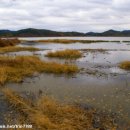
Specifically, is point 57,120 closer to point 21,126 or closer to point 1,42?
point 21,126

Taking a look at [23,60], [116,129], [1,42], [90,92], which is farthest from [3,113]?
[1,42]

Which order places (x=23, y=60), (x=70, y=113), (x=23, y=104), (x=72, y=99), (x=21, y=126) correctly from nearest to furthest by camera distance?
(x=21, y=126) < (x=70, y=113) < (x=23, y=104) < (x=72, y=99) < (x=23, y=60)

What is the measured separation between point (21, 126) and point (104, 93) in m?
6.66

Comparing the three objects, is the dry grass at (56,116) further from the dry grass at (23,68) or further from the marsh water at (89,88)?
the dry grass at (23,68)

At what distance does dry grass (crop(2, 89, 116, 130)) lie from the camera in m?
9.87

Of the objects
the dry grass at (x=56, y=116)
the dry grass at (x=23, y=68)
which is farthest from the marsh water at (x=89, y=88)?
the dry grass at (x=56, y=116)

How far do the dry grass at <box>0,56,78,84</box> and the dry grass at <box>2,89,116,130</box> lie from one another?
606cm

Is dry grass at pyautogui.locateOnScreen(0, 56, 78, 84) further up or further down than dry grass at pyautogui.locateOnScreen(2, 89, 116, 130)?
further up

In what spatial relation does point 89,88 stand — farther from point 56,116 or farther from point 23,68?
point 23,68

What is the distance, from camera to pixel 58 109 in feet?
37.6

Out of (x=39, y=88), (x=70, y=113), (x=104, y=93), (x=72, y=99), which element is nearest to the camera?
(x=70, y=113)

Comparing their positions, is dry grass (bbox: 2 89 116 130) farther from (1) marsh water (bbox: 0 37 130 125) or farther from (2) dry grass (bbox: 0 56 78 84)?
(2) dry grass (bbox: 0 56 78 84)

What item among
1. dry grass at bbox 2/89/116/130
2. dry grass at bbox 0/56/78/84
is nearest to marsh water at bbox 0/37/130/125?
dry grass at bbox 0/56/78/84

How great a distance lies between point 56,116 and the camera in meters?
11.0
